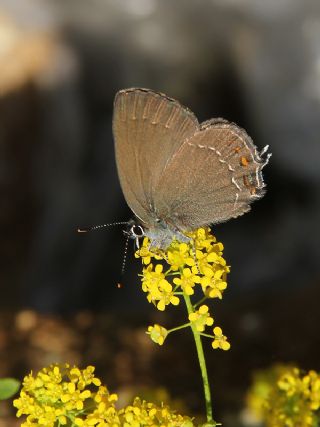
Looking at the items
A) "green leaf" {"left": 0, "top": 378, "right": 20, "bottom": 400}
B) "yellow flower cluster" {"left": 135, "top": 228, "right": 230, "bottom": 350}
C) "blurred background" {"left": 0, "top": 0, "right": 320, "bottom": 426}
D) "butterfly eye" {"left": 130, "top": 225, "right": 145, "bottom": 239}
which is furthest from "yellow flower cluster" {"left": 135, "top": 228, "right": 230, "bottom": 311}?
"blurred background" {"left": 0, "top": 0, "right": 320, "bottom": 426}

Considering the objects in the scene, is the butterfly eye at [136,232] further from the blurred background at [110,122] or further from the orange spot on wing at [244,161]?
the blurred background at [110,122]

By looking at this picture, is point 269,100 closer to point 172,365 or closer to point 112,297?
point 112,297

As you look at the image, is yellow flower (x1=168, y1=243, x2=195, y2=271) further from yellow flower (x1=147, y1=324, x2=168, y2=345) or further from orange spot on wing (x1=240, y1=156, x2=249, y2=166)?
orange spot on wing (x1=240, y1=156, x2=249, y2=166)

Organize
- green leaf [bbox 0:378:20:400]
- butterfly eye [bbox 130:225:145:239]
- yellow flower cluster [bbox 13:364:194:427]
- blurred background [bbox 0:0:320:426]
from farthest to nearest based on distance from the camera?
blurred background [bbox 0:0:320:426] < butterfly eye [bbox 130:225:145:239] < green leaf [bbox 0:378:20:400] < yellow flower cluster [bbox 13:364:194:427]

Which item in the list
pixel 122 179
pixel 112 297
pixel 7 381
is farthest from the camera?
pixel 112 297

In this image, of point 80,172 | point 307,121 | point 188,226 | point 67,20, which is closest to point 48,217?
point 80,172

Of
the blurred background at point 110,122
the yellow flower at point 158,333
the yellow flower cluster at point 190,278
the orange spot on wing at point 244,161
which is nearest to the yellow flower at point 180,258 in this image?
the yellow flower cluster at point 190,278
